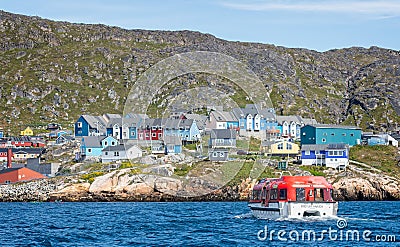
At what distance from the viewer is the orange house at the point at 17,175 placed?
442 ft

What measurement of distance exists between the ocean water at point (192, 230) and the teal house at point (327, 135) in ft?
232

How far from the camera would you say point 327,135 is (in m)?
158

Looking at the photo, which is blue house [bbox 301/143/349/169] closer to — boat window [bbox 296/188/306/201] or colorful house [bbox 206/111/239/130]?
colorful house [bbox 206/111/239/130]

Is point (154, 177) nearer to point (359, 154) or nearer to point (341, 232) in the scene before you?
point (359, 154)

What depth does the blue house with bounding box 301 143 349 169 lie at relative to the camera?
138 metres

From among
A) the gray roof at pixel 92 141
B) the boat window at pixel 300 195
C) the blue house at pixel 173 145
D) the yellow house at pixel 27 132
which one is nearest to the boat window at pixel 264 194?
the boat window at pixel 300 195

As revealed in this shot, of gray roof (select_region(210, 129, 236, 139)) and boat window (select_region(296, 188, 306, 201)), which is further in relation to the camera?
gray roof (select_region(210, 129, 236, 139))

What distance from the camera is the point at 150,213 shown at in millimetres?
86875

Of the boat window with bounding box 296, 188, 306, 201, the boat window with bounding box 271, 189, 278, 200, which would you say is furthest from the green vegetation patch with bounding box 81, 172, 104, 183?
the boat window with bounding box 296, 188, 306, 201

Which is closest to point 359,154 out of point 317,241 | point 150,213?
point 150,213

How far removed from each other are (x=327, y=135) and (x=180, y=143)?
32.1 metres

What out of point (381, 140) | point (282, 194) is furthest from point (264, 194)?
point (381, 140)

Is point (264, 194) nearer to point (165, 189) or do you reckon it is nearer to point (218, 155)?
point (165, 189)

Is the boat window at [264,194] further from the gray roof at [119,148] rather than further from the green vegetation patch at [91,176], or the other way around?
the gray roof at [119,148]
